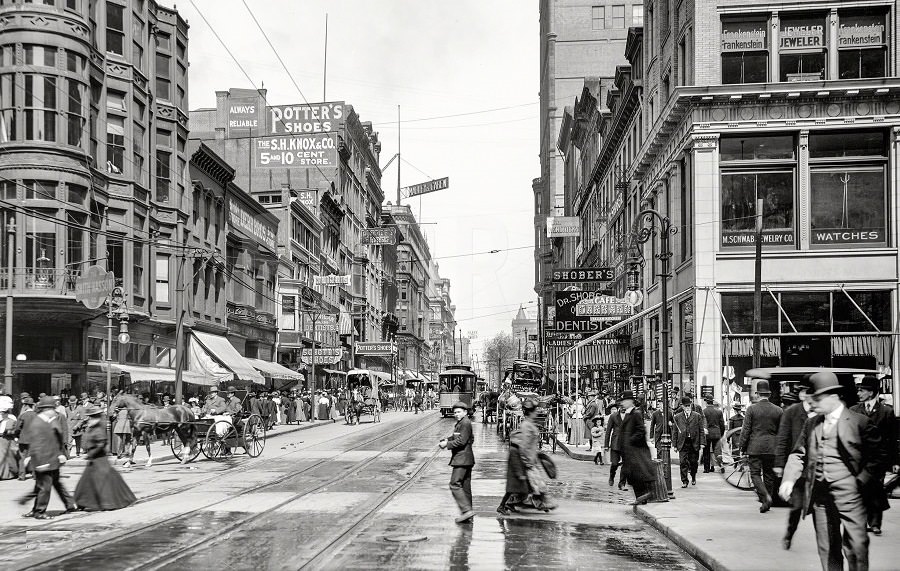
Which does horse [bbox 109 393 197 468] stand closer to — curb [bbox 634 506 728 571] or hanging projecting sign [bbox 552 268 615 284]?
curb [bbox 634 506 728 571]

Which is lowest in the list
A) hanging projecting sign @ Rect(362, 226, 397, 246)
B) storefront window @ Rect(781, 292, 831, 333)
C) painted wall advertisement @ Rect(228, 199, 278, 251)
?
storefront window @ Rect(781, 292, 831, 333)

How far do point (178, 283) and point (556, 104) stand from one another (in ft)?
232

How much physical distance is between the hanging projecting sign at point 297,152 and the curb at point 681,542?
137ft

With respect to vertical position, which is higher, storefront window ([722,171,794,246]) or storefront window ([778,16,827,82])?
storefront window ([778,16,827,82])

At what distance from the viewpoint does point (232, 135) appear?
71.4m

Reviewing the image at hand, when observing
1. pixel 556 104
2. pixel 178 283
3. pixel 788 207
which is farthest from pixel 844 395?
pixel 556 104

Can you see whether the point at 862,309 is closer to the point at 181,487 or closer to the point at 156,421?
the point at 156,421

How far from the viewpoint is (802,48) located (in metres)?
31.3

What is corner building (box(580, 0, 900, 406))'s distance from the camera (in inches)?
1204

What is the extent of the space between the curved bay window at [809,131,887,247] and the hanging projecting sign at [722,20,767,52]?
143 inches

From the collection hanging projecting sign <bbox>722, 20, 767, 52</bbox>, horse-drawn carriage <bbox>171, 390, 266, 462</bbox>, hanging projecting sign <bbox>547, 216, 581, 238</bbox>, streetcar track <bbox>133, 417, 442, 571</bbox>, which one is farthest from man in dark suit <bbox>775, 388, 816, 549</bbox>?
hanging projecting sign <bbox>547, 216, 581, 238</bbox>

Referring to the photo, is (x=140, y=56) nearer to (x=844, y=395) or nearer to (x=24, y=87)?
(x=24, y=87)

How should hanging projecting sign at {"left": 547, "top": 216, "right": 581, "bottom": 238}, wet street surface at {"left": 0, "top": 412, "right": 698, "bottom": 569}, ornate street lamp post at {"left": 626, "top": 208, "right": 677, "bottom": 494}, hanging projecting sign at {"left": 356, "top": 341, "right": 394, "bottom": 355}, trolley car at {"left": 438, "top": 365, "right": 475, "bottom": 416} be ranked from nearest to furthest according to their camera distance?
wet street surface at {"left": 0, "top": 412, "right": 698, "bottom": 569}
ornate street lamp post at {"left": 626, "top": 208, "right": 677, "bottom": 494}
trolley car at {"left": 438, "top": 365, "right": 475, "bottom": 416}
hanging projecting sign at {"left": 356, "top": 341, "right": 394, "bottom": 355}
hanging projecting sign at {"left": 547, "top": 216, "right": 581, "bottom": 238}

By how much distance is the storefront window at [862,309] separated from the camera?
30781 mm
